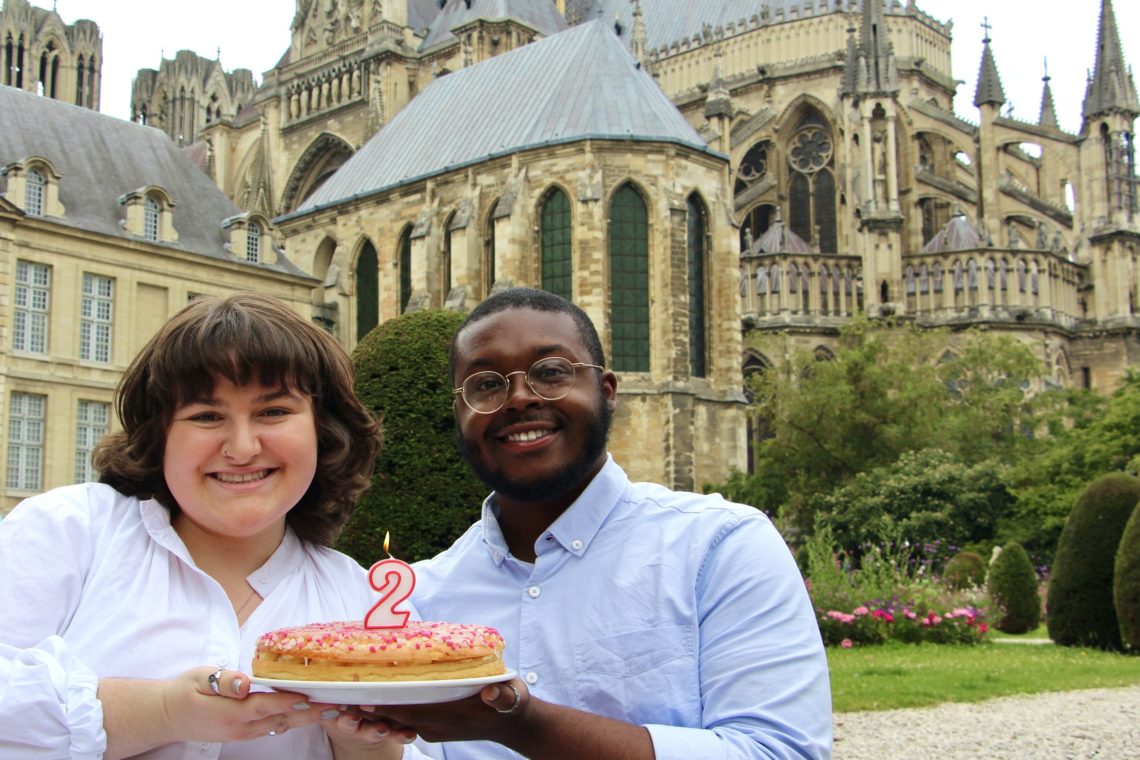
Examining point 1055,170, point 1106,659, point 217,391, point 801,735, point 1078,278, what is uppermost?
point 1055,170

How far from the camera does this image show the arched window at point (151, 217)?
24.8 meters

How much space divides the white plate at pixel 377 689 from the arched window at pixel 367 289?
29.7 meters

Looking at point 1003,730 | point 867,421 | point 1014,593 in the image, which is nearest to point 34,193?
point 867,421

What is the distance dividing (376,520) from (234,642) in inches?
324

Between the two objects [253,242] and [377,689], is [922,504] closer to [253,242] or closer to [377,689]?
[253,242]

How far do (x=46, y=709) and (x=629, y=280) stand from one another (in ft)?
80.7

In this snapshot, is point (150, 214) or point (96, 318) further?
point (150, 214)

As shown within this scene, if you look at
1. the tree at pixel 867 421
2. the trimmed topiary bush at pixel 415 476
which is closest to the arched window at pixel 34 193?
the tree at pixel 867 421

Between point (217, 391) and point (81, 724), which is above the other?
point (217, 391)

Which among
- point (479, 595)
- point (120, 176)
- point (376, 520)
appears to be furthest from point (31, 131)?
point (479, 595)

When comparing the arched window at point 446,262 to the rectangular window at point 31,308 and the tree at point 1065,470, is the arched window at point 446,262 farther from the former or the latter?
the tree at point 1065,470

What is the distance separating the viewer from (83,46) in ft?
205

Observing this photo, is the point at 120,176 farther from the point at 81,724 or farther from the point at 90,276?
the point at 81,724

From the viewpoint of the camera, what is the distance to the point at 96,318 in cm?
2348
